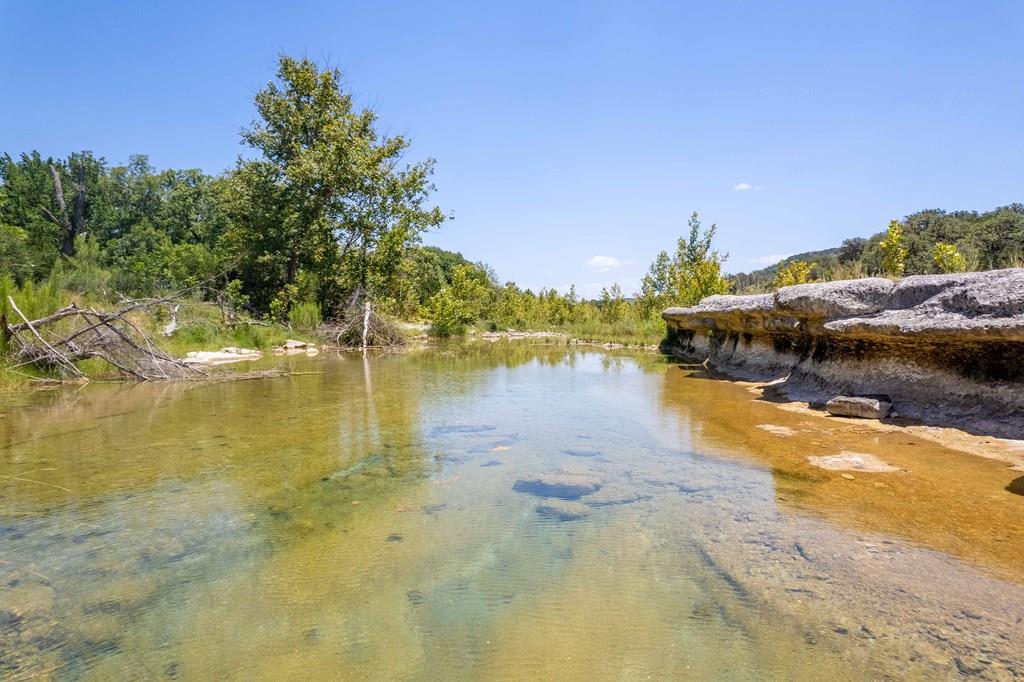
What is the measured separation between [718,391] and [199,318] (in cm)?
1580

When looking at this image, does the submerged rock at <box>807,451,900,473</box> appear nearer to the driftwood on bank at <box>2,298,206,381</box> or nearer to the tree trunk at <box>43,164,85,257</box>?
the driftwood on bank at <box>2,298,206,381</box>

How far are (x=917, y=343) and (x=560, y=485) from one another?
5471 millimetres

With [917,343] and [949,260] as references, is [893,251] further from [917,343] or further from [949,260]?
[917,343]

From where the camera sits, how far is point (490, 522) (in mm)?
3711

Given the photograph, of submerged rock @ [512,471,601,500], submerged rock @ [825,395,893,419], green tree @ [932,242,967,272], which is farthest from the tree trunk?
green tree @ [932,242,967,272]

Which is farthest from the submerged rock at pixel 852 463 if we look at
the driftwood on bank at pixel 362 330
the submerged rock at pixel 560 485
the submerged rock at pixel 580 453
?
the driftwood on bank at pixel 362 330

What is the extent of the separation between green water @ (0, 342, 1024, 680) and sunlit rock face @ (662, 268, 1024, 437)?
4.05 ft

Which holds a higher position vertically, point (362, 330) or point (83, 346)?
point (362, 330)

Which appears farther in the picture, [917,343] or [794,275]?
[794,275]

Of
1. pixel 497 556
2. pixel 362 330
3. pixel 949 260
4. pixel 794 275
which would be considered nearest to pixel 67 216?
pixel 362 330

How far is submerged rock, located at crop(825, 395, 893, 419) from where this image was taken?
6.93 metres

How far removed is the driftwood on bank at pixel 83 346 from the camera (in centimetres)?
909

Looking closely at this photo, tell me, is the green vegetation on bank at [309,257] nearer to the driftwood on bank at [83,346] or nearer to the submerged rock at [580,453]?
the driftwood on bank at [83,346]

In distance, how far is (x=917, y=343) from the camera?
7012mm
